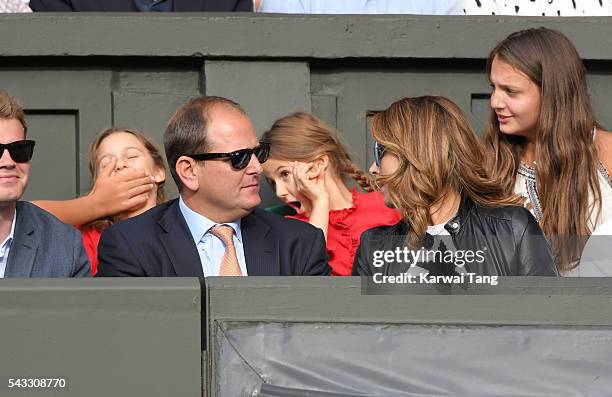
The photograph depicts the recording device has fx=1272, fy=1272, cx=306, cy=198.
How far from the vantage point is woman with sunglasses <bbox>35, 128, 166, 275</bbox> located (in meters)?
5.05

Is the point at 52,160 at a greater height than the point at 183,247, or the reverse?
the point at 52,160

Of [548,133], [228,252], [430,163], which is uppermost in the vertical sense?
[548,133]

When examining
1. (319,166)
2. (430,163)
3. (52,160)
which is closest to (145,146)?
(52,160)

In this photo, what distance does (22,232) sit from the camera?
4.32 metres

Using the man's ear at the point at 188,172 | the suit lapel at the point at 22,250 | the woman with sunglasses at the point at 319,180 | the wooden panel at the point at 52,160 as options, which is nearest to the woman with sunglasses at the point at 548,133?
the woman with sunglasses at the point at 319,180

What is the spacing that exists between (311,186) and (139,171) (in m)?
0.70

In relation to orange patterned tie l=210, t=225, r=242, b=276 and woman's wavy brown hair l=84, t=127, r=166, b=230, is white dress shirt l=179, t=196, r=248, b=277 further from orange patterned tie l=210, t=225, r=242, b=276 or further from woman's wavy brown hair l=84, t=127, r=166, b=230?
woman's wavy brown hair l=84, t=127, r=166, b=230

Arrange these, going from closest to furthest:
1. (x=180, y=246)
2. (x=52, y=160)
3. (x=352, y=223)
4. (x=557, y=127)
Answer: (x=180, y=246)
(x=557, y=127)
(x=352, y=223)
(x=52, y=160)

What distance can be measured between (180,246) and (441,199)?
882 millimetres

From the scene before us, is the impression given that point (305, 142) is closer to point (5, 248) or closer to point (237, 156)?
point (237, 156)

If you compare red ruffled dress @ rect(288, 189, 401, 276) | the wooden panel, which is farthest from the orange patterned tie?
the wooden panel

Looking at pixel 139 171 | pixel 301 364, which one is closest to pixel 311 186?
pixel 139 171

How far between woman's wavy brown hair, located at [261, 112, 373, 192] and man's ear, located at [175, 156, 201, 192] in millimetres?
632

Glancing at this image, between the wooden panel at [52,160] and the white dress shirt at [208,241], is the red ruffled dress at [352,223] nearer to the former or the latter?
the white dress shirt at [208,241]
